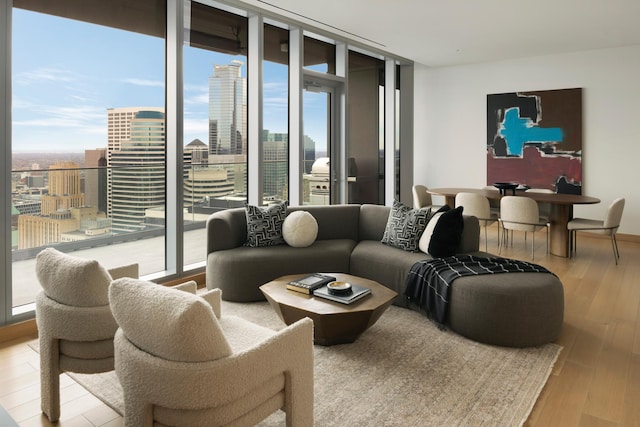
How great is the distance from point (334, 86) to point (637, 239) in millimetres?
5166

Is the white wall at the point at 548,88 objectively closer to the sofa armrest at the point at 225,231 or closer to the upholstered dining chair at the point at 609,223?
the upholstered dining chair at the point at 609,223

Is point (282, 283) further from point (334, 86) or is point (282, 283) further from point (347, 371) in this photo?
point (334, 86)

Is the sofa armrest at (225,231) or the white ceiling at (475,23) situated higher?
the white ceiling at (475,23)

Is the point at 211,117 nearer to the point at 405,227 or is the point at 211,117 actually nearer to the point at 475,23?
the point at 405,227

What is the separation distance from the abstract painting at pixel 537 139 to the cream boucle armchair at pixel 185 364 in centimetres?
711

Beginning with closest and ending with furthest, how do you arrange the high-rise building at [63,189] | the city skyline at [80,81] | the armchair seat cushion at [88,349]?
the armchair seat cushion at [88,349] < the city skyline at [80,81] < the high-rise building at [63,189]

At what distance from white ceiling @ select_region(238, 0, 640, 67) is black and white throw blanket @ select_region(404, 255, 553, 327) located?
113 inches

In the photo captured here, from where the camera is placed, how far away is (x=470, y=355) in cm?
317

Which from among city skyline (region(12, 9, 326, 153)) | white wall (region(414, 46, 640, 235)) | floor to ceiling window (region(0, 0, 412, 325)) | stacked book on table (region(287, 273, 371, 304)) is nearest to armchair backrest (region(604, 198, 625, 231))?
white wall (region(414, 46, 640, 235))

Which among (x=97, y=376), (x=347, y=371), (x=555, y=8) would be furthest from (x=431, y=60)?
(x=97, y=376)

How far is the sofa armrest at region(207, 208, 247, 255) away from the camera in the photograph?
445 centimetres

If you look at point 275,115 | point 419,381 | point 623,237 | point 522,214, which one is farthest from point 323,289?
point 623,237

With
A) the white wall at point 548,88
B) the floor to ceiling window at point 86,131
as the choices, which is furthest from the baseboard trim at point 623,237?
the floor to ceiling window at point 86,131

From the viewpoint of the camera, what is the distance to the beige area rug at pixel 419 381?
2438 mm
